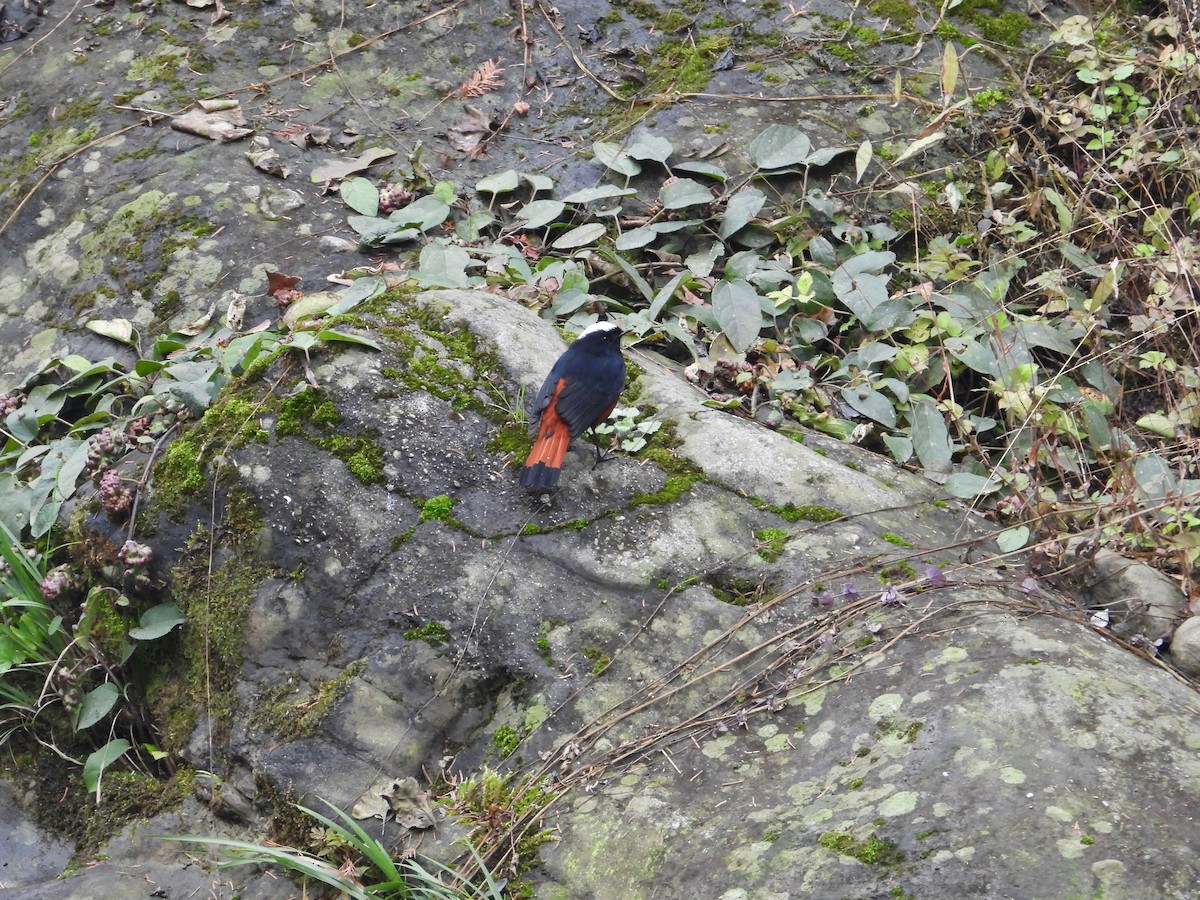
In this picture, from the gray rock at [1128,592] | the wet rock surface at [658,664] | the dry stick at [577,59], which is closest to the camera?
the wet rock surface at [658,664]

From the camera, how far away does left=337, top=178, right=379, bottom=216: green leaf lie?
16.0 ft

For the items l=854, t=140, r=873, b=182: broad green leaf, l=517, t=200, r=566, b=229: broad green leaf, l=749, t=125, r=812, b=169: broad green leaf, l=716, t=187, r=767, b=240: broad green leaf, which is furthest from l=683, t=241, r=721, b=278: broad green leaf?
l=854, t=140, r=873, b=182: broad green leaf

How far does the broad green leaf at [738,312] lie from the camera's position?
434cm

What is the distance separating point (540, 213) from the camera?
16.1 feet

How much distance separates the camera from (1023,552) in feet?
11.0

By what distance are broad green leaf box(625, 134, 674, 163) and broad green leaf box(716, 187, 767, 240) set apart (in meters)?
0.44

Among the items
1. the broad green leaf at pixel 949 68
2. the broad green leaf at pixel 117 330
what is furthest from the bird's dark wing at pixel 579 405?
the broad green leaf at pixel 949 68

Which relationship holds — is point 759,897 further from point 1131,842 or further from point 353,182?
point 353,182

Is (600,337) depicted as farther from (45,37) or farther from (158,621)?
(45,37)

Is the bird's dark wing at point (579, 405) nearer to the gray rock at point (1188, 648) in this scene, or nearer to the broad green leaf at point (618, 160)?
the gray rock at point (1188, 648)

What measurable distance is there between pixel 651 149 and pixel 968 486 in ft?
8.05

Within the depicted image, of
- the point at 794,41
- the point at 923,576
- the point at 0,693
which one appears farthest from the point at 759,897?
the point at 794,41

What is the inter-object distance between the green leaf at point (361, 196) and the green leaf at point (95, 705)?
8.35ft

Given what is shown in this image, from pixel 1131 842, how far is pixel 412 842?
5.64 feet
